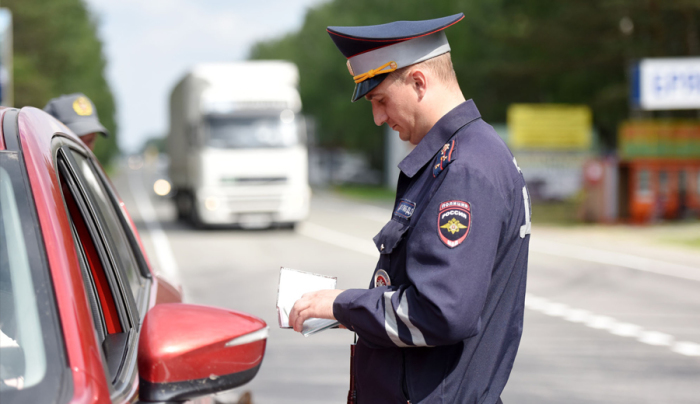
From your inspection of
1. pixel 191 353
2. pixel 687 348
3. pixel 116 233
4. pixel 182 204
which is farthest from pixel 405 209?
pixel 182 204

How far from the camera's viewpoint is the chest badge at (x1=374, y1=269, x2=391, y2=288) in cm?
233

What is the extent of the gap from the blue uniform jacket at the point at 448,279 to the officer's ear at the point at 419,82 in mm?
85

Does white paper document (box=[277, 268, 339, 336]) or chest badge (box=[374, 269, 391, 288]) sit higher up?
chest badge (box=[374, 269, 391, 288])

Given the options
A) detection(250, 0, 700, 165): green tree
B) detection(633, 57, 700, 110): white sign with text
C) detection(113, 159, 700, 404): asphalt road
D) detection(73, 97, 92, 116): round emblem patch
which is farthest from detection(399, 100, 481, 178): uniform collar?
detection(250, 0, 700, 165): green tree

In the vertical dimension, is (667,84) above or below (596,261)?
above

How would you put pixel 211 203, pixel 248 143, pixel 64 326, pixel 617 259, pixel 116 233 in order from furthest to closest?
1. pixel 211 203
2. pixel 248 143
3. pixel 617 259
4. pixel 116 233
5. pixel 64 326

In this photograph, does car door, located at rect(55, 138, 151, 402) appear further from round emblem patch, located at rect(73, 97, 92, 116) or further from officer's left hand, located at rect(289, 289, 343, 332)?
round emblem patch, located at rect(73, 97, 92, 116)

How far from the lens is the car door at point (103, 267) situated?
239 cm

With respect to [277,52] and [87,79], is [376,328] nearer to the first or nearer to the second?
[87,79]

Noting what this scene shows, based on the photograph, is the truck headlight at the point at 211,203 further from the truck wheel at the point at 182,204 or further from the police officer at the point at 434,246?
the police officer at the point at 434,246

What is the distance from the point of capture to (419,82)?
2.30 m

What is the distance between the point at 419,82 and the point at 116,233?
1591 mm

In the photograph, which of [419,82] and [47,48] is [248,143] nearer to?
[419,82]

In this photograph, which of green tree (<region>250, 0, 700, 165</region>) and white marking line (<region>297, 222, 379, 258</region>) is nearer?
white marking line (<region>297, 222, 379, 258</region>)
